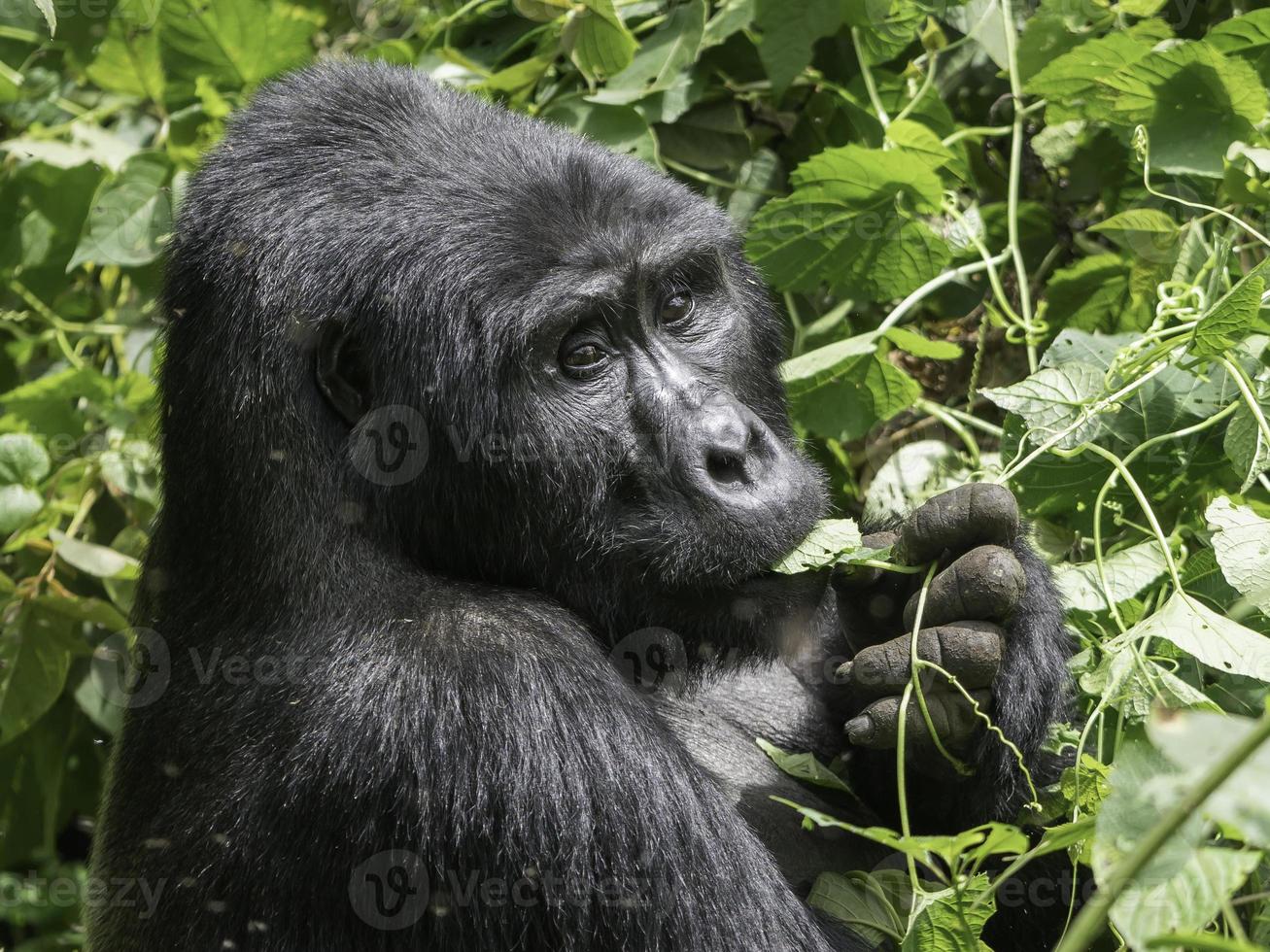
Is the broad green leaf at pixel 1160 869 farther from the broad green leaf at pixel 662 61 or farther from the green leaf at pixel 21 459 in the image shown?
the green leaf at pixel 21 459

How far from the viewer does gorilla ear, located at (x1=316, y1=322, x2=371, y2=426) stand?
114 inches

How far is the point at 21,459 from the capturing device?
4.42 metres

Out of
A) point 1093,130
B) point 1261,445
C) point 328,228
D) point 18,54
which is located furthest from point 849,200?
point 18,54

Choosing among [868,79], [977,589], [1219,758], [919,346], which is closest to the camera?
[1219,758]

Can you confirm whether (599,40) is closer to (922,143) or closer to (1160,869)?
(922,143)

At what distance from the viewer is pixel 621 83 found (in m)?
4.57

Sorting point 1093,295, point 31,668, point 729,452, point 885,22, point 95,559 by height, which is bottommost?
point 31,668

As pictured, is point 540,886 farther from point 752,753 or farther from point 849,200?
point 849,200

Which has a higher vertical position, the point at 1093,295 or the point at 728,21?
the point at 728,21

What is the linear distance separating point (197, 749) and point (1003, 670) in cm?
163

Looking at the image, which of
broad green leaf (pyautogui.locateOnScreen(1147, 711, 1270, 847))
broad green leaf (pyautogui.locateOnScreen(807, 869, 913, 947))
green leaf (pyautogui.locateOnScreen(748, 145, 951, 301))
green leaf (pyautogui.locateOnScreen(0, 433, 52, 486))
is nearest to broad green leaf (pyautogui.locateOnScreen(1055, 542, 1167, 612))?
broad green leaf (pyautogui.locateOnScreen(807, 869, 913, 947))

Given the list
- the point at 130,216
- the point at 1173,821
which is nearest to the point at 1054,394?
the point at 1173,821

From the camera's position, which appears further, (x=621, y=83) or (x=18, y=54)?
(x=18, y=54)

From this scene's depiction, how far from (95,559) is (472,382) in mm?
2282
